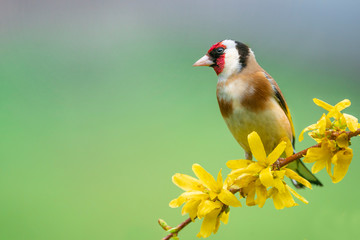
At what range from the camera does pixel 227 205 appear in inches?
18.9

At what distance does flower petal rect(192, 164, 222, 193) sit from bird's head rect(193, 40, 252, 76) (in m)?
0.26

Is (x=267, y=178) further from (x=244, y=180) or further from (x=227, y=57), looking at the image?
(x=227, y=57)

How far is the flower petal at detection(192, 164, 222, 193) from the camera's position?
0.48 metres

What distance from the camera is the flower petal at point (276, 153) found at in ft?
1.48

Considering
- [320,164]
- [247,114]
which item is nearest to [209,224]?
[320,164]

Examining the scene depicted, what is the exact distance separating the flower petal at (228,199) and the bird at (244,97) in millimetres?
273

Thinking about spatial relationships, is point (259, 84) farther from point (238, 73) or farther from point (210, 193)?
point (210, 193)

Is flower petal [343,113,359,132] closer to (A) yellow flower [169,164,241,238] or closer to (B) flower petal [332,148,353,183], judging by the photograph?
(B) flower petal [332,148,353,183]

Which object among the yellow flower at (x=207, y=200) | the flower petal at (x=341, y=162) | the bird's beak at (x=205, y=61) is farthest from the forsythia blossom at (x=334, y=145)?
the bird's beak at (x=205, y=61)

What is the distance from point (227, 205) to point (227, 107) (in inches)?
10.7

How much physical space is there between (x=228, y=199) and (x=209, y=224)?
4cm

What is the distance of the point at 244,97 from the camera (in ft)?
2.33

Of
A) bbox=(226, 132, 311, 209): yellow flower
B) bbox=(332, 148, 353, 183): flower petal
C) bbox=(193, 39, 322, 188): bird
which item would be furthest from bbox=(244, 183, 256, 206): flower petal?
bbox=(193, 39, 322, 188): bird

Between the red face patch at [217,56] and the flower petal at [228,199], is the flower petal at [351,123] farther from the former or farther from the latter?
the red face patch at [217,56]
